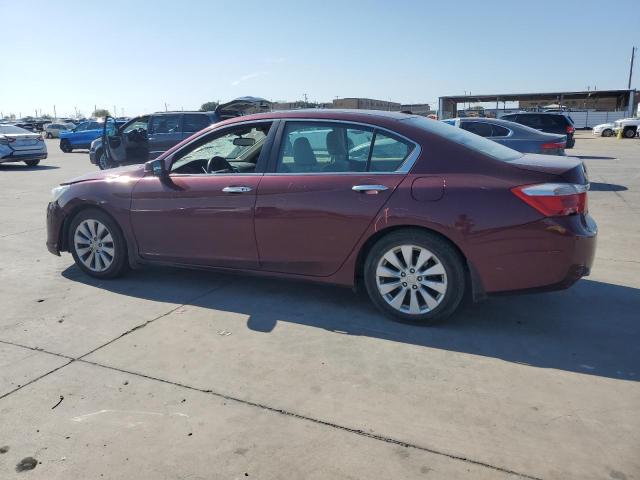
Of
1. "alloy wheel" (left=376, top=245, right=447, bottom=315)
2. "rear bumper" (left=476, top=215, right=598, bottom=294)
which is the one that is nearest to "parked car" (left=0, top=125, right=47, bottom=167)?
"alloy wheel" (left=376, top=245, right=447, bottom=315)

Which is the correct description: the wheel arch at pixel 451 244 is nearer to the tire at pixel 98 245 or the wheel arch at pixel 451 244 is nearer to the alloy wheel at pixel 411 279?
the alloy wheel at pixel 411 279

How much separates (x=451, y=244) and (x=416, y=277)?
36 centimetres

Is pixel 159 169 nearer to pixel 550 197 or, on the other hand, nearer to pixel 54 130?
pixel 550 197

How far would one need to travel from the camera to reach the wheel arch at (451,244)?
4.01 m

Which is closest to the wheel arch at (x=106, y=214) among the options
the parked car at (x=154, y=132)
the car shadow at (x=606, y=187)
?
the parked car at (x=154, y=132)

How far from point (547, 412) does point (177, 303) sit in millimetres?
3121

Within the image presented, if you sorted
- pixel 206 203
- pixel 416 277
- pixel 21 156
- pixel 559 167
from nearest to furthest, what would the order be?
pixel 559 167, pixel 416 277, pixel 206 203, pixel 21 156

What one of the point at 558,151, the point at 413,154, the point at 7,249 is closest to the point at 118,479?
the point at 413,154

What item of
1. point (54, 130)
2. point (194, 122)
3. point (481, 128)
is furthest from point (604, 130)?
point (54, 130)

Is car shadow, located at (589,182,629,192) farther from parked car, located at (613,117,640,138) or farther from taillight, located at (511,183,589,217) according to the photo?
parked car, located at (613,117,640,138)

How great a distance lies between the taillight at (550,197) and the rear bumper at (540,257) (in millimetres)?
62

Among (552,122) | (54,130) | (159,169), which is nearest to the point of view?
(159,169)

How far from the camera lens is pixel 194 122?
Result: 13.6 meters

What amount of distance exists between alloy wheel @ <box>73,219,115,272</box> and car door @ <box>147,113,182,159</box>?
819 centimetres
